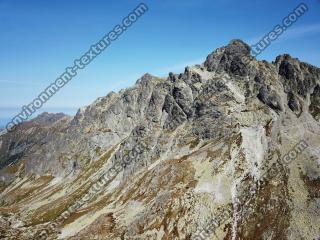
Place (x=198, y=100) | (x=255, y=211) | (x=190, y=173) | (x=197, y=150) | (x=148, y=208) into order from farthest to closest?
(x=198, y=100) → (x=197, y=150) → (x=190, y=173) → (x=148, y=208) → (x=255, y=211)

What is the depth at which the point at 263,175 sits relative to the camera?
119m

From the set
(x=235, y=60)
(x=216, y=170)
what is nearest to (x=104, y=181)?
(x=216, y=170)

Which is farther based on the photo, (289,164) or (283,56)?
(283,56)

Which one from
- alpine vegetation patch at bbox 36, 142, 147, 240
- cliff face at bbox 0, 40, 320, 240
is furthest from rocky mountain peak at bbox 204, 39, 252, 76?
alpine vegetation patch at bbox 36, 142, 147, 240

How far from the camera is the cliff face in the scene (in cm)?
10756

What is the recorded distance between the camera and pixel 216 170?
124m

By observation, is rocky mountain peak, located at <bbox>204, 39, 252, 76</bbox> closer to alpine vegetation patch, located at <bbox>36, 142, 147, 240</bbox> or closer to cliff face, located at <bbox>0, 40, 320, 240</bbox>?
cliff face, located at <bbox>0, 40, 320, 240</bbox>

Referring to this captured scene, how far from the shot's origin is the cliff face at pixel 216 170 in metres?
108

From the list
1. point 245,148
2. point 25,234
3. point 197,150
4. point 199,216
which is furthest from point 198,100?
point 25,234

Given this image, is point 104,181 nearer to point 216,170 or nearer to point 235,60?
point 216,170

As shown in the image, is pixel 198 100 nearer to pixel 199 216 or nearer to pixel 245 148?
pixel 245 148

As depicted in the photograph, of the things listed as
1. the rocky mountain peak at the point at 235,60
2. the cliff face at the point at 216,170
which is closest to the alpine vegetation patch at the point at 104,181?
the cliff face at the point at 216,170

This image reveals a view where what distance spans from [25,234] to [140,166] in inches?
2069

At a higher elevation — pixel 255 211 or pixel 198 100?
pixel 198 100
